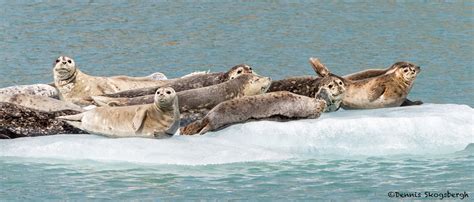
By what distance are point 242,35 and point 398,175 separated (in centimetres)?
1176

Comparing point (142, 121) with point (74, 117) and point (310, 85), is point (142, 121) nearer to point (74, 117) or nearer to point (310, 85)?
point (74, 117)

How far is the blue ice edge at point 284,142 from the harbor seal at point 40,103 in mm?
666

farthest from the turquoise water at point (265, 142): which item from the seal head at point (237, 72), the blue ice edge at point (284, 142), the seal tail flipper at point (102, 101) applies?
the seal head at point (237, 72)

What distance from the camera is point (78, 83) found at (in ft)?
43.7

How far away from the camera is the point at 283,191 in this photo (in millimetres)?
9039

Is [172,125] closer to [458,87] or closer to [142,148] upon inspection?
[142,148]

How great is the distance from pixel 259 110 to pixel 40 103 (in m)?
2.11

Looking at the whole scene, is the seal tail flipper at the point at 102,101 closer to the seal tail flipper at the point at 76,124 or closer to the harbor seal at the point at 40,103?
the harbor seal at the point at 40,103

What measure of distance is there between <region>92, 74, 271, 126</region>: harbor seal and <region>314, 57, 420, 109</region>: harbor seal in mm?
898

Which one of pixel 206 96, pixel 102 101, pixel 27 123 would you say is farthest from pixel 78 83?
pixel 27 123

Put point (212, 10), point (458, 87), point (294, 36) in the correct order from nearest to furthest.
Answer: point (458, 87) < point (294, 36) < point (212, 10)

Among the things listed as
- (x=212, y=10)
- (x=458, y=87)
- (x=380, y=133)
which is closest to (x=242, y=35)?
(x=212, y=10)

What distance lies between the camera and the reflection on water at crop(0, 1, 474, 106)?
17.6 metres

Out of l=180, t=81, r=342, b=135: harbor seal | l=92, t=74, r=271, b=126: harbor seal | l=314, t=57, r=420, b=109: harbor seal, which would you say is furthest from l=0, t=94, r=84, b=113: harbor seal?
l=314, t=57, r=420, b=109: harbor seal
